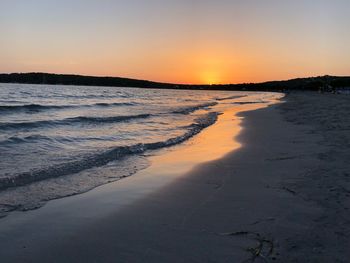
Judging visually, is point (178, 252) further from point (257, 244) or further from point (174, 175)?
point (174, 175)

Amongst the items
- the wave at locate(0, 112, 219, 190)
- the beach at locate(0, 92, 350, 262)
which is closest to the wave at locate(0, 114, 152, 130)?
the wave at locate(0, 112, 219, 190)

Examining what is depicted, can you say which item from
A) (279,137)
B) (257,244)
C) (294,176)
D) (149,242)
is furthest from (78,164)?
(279,137)

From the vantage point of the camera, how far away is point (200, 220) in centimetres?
507

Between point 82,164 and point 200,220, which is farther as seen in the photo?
point 82,164

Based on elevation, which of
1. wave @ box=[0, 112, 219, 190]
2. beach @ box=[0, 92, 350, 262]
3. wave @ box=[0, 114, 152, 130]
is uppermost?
beach @ box=[0, 92, 350, 262]

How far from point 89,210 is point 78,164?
12.5ft

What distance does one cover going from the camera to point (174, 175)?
8258mm

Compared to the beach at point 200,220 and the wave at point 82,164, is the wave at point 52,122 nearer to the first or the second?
the wave at point 82,164

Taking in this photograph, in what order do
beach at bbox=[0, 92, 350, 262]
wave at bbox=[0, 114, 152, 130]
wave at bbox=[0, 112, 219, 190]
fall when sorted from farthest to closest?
wave at bbox=[0, 114, 152, 130]
wave at bbox=[0, 112, 219, 190]
beach at bbox=[0, 92, 350, 262]

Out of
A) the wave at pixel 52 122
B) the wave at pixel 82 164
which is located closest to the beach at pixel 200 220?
the wave at pixel 82 164

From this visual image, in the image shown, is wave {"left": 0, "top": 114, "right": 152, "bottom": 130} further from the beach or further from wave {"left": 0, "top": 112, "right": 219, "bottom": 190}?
the beach

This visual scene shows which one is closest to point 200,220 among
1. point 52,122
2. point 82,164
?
point 82,164

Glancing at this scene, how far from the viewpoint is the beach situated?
4.02 meters

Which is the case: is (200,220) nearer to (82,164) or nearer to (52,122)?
(82,164)
